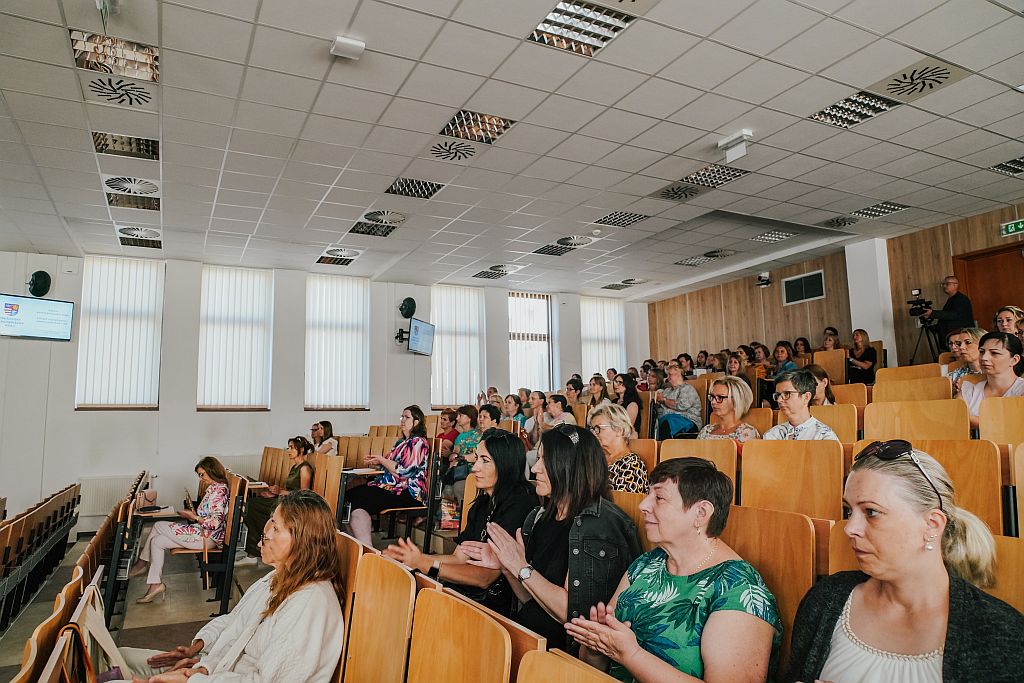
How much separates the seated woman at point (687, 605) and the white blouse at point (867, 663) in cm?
17

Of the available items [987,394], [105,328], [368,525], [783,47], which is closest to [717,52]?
[783,47]

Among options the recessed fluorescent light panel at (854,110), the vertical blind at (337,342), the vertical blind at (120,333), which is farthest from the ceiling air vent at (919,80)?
the vertical blind at (120,333)

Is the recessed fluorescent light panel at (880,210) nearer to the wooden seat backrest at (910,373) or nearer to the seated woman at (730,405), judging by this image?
the wooden seat backrest at (910,373)

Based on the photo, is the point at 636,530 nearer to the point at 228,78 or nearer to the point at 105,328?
the point at 228,78

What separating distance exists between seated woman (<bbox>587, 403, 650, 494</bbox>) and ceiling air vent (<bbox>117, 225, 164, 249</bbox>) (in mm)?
7162

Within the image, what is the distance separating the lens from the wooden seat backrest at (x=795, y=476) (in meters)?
2.61

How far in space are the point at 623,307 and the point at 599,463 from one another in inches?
462

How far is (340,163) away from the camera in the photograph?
6.17 metres

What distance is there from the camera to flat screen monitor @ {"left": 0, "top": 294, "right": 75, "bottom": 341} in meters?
8.55

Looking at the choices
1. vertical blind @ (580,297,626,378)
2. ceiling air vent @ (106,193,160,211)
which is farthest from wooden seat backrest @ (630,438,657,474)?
vertical blind @ (580,297,626,378)

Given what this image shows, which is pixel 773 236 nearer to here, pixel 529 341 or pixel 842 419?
pixel 529 341

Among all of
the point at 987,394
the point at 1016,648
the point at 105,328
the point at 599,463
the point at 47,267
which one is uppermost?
the point at 47,267

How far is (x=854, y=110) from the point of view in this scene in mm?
5367

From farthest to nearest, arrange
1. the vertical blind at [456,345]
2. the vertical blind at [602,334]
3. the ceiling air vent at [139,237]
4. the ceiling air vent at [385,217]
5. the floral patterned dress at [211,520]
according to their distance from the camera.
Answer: the vertical blind at [602,334]
the vertical blind at [456,345]
the ceiling air vent at [139,237]
the ceiling air vent at [385,217]
the floral patterned dress at [211,520]
